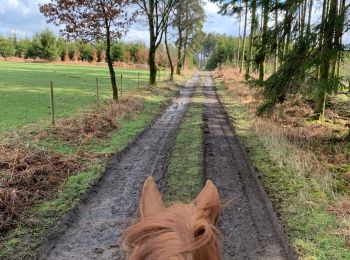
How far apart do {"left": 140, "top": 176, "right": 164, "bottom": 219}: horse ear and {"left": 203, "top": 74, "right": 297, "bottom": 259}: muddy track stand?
0.99 meters

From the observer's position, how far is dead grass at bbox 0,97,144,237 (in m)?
5.76

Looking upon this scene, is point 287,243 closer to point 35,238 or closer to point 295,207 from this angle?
point 295,207

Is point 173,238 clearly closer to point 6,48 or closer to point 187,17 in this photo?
point 187,17

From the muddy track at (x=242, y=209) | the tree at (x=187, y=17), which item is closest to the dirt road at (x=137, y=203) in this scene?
the muddy track at (x=242, y=209)

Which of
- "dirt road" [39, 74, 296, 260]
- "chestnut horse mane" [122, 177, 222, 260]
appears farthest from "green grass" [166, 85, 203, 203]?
"chestnut horse mane" [122, 177, 222, 260]

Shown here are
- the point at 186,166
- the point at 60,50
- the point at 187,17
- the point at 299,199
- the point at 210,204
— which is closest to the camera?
the point at 210,204

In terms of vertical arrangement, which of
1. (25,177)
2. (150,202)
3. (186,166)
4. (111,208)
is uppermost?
(150,202)

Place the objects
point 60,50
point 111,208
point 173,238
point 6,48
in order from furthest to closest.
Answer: point 60,50 < point 6,48 < point 111,208 < point 173,238

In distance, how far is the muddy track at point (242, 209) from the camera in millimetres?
4809

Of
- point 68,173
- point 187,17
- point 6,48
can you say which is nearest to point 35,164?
point 68,173

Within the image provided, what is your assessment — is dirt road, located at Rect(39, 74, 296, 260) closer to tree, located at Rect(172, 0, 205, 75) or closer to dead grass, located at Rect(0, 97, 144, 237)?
dead grass, located at Rect(0, 97, 144, 237)

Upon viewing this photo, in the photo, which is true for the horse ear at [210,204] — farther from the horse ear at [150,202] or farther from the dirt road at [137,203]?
the dirt road at [137,203]

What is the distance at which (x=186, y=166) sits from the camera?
26.6 feet

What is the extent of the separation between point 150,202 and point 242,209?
4848 mm
